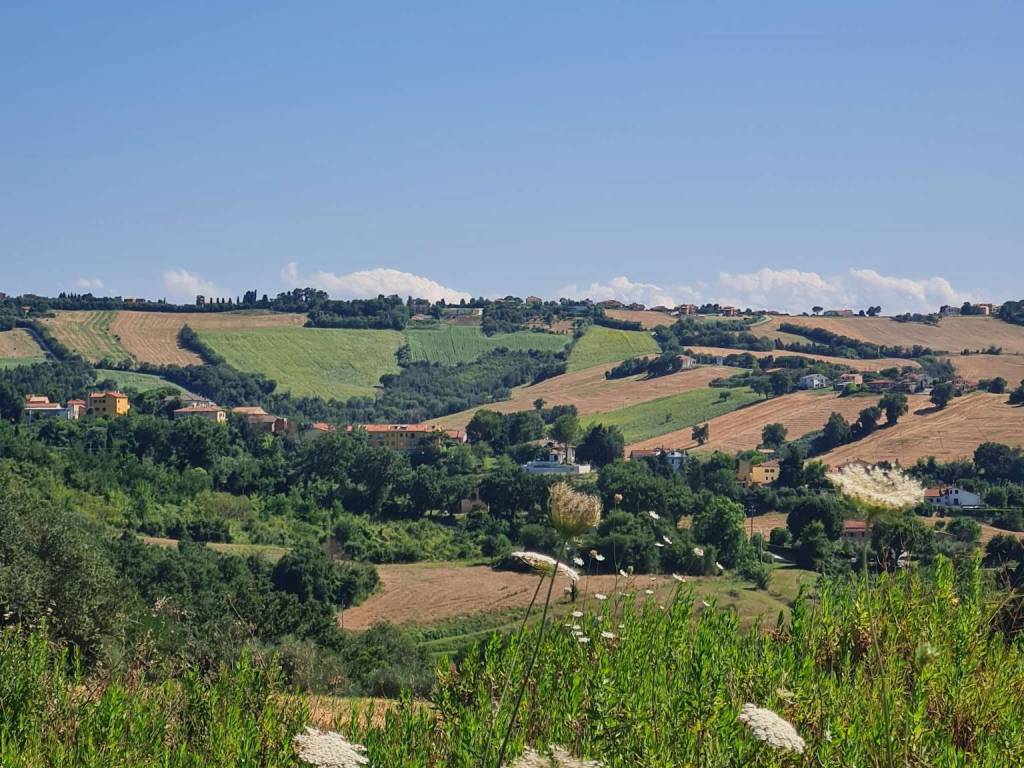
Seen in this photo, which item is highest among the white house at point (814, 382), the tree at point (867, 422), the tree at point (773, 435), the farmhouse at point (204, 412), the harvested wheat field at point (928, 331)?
the harvested wheat field at point (928, 331)

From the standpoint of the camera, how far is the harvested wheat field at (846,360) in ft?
368

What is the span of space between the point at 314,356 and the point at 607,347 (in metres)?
31.8

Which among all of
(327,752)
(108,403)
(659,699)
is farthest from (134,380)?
(327,752)

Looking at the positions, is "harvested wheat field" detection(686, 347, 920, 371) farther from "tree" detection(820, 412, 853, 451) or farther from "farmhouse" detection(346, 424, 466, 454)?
"farmhouse" detection(346, 424, 466, 454)

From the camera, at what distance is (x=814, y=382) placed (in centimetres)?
10088

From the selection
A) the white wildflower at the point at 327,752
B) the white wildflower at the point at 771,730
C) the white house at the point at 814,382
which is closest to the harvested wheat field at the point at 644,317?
the white house at the point at 814,382

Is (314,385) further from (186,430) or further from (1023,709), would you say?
(1023,709)

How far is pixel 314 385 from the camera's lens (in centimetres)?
11894

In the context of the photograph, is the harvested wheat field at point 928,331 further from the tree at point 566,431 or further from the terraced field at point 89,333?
the terraced field at point 89,333

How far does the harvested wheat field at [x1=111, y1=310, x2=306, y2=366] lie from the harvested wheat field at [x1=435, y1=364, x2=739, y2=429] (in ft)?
104

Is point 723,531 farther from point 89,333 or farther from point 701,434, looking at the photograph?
point 89,333

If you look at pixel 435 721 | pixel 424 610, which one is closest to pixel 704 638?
pixel 435 721

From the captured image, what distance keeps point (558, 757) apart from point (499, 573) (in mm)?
43315

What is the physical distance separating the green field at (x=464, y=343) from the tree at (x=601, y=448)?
5422 centimetres
